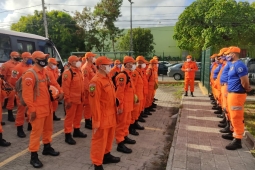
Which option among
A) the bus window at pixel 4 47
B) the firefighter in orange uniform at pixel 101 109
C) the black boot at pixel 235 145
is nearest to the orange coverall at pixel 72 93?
the firefighter in orange uniform at pixel 101 109

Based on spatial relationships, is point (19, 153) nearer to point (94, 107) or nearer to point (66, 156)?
point (66, 156)

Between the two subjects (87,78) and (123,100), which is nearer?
(123,100)

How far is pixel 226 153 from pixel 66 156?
3176 millimetres

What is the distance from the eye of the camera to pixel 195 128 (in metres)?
6.47

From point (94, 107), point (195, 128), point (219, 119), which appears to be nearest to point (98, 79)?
point (94, 107)

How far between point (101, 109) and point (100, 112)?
0.23ft

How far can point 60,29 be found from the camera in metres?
33.3

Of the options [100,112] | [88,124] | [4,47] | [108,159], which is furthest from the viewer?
[4,47]

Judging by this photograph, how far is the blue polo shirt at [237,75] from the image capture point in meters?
4.76

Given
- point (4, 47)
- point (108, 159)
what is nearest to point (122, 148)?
point (108, 159)

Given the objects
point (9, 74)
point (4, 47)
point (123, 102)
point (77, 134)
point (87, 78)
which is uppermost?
point (4, 47)

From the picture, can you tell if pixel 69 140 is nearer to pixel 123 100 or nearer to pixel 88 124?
pixel 88 124

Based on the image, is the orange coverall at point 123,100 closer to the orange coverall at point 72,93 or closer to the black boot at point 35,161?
the orange coverall at point 72,93

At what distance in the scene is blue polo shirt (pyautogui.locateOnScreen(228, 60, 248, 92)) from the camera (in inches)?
187
